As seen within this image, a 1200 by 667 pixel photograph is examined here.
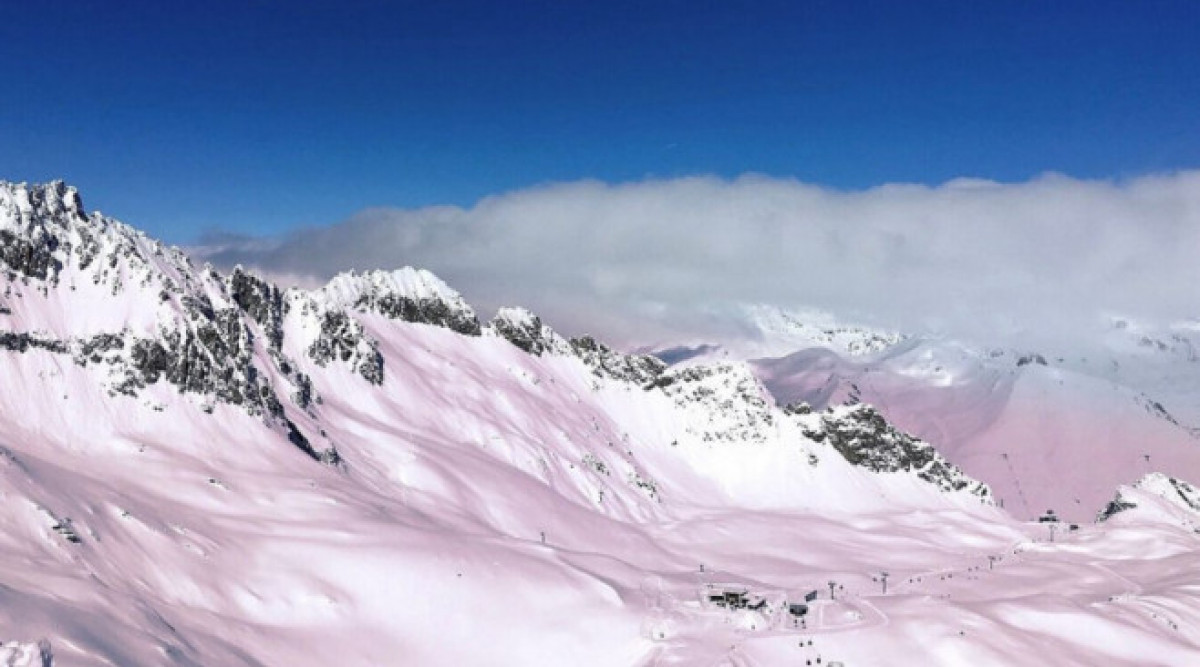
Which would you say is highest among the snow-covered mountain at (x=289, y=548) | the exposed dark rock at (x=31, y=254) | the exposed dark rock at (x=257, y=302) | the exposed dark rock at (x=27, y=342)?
the exposed dark rock at (x=257, y=302)

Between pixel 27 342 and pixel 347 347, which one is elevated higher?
pixel 347 347

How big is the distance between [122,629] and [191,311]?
8254cm

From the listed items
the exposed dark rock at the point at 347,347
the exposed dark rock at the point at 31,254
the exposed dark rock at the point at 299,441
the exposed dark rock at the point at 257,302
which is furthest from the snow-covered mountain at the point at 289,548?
the exposed dark rock at the point at 347,347

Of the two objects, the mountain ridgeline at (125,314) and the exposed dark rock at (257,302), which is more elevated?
the exposed dark rock at (257,302)

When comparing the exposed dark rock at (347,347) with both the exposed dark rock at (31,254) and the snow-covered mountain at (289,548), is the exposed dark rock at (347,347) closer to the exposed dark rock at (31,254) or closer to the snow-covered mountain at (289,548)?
the snow-covered mountain at (289,548)

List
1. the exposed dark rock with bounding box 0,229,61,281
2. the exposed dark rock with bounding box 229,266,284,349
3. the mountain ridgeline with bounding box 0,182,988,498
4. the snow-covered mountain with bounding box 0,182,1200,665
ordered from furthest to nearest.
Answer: the exposed dark rock with bounding box 229,266,284,349
the exposed dark rock with bounding box 0,229,61,281
the mountain ridgeline with bounding box 0,182,988,498
the snow-covered mountain with bounding box 0,182,1200,665

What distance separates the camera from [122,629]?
62000mm

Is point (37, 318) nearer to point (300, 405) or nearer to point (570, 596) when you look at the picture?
point (300, 405)

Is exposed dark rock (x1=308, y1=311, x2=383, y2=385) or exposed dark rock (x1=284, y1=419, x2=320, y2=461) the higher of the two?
exposed dark rock (x1=308, y1=311, x2=383, y2=385)

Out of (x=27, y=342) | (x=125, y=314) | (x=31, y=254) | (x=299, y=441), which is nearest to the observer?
(x=27, y=342)

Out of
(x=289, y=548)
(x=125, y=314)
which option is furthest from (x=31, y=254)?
(x=289, y=548)

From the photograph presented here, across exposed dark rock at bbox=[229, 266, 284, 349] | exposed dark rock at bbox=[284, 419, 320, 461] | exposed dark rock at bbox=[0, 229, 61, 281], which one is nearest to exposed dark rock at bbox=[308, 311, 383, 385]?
exposed dark rock at bbox=[229, 266, 284, 349]

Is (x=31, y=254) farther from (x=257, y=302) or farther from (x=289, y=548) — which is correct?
(x=289, y=548)

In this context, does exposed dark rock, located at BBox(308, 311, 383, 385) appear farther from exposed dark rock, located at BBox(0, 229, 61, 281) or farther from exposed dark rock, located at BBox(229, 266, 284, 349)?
exposed dark rock, located at BBox(0, 229, 61, 281)
